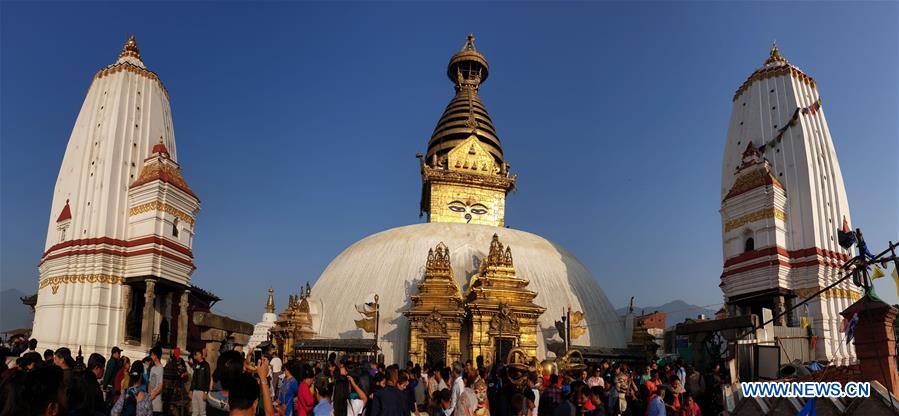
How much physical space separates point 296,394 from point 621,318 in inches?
1232

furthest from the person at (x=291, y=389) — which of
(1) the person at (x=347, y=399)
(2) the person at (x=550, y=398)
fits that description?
(2) the person at (x=550, y=398)

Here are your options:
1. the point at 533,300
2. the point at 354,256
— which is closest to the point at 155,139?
the point at 354,256

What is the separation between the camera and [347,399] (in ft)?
43.4

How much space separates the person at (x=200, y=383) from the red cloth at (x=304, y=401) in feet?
7.67

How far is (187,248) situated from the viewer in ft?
105

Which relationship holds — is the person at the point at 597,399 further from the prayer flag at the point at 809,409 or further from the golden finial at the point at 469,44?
the golden finial at the point at 469,44

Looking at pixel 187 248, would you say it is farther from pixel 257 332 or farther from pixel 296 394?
pixel 296 394

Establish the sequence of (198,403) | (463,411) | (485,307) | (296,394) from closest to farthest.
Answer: (463,411) < (296,394) < (198,403) < (485,307)

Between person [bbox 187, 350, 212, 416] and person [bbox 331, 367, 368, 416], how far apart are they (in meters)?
2.47

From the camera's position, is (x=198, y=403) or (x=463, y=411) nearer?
(x=463, y=411)

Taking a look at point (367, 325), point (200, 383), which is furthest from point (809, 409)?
point (367, 325)

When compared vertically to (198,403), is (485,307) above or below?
above

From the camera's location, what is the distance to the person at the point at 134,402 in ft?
36.8

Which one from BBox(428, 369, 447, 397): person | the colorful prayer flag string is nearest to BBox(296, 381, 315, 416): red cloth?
BBox(428, 369, 447, 397): person
